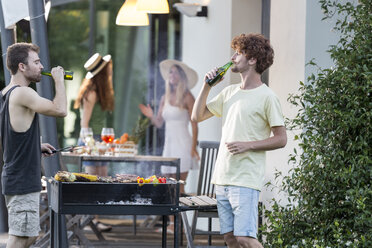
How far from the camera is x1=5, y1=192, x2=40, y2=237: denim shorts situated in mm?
4477

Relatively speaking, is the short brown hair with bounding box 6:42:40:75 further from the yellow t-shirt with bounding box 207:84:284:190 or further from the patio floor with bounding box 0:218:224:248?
the patio floor with bounding box 0:218:224:248

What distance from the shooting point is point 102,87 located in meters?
7.98

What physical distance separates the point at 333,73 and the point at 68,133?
21.8 ft

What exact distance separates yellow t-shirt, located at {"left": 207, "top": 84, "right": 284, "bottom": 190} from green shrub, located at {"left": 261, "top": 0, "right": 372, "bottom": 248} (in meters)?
0.21

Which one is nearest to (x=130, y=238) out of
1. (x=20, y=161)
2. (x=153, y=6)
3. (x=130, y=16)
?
(x=130, y=16)

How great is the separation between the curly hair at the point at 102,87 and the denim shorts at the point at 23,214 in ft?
11.4

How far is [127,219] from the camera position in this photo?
9773 mm

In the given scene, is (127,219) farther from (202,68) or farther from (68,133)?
(202,68)

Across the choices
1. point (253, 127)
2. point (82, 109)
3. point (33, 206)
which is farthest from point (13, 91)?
point (82, 109)

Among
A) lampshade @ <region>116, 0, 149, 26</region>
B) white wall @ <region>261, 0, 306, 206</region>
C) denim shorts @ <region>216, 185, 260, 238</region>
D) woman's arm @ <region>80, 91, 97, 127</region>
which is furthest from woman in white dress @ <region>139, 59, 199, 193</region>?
denim shorts @ <region>216, 185, 260, 238</region>

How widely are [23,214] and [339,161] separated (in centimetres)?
186

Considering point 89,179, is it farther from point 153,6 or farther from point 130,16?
point 130,16

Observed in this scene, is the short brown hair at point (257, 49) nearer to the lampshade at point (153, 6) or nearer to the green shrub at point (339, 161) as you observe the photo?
the green shrub at point (339, 161)

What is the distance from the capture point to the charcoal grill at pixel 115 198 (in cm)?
446
